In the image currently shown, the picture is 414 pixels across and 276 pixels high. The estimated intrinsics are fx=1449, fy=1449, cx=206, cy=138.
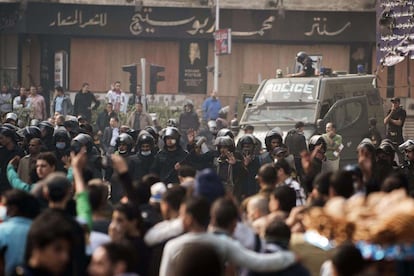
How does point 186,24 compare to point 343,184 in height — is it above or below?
above

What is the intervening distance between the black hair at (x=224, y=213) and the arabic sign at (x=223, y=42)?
98.9 feet

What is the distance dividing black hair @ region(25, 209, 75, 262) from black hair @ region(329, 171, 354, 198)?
8.43ft

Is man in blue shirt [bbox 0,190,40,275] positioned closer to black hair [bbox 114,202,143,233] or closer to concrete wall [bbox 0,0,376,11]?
black hair [bbox 114,202,143,233]

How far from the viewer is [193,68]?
42.4 m

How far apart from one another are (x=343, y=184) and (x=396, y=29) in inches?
496

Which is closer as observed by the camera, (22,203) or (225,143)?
(22,203)

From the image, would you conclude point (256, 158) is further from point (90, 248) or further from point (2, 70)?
point (2, 70)

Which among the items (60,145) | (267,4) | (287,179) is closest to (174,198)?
(287,179)

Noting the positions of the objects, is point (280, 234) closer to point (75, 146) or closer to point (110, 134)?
point (75, 146)

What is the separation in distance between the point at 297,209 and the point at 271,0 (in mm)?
33067

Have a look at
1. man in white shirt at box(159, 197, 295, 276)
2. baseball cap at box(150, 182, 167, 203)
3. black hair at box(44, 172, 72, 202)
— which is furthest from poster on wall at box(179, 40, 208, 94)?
man in white shirt at box(159, 197, 295, 276)

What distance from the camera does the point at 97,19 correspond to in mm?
42094

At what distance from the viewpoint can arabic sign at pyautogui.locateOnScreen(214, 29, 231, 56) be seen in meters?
38.8

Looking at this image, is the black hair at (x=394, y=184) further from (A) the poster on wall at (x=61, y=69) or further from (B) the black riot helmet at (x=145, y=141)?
(A) the poster on wall at (x=61, y=69)
